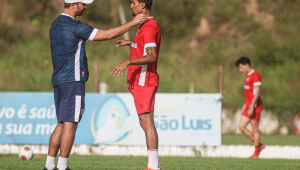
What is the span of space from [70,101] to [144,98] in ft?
3.30

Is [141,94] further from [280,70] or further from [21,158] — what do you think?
[280,70]

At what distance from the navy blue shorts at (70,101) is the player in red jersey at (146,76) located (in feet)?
2.70

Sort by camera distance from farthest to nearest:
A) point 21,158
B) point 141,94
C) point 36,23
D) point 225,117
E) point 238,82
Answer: point 36,23 → point 238,82 → point 225,117 → point 21,158 → point 141,94

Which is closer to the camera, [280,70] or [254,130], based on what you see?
[254,130]

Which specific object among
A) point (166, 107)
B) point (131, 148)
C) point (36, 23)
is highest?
point (36, 23)

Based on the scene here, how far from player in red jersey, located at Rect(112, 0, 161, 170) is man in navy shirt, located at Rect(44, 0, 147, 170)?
388mm

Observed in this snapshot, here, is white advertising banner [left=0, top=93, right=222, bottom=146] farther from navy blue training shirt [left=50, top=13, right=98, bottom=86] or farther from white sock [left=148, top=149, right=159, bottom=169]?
navy blue training shirt [left=50, top=13, right=98, bottom=86]

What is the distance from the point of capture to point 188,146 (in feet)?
43.3

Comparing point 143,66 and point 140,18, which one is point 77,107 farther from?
point 140,18

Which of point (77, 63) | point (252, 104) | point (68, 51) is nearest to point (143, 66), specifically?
point (77, 63)

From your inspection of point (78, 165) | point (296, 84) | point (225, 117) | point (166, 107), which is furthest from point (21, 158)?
point (296, 84)

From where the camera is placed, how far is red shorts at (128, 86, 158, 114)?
718cm

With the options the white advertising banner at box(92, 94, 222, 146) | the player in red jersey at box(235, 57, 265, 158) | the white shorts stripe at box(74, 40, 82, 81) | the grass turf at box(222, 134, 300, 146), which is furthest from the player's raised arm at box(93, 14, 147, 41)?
the grass turf at box(222, 134, 300, 146)

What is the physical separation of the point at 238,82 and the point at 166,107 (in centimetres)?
1170
